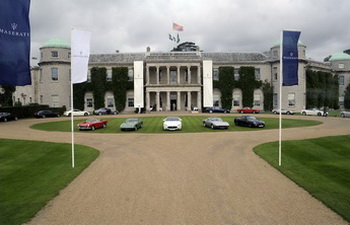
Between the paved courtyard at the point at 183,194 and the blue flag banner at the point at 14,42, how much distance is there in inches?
172

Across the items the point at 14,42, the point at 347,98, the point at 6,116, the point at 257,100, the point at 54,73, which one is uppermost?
the point at 54,73

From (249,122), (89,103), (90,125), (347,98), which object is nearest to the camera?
(90,125)

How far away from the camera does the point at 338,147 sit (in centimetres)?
1697

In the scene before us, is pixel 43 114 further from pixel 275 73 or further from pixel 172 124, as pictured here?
pixel 275 73

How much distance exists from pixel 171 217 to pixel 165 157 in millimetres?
7701

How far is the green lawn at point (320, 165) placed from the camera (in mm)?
8622

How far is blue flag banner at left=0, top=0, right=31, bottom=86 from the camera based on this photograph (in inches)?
327

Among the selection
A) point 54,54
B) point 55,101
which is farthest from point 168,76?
Answer: point 55,101

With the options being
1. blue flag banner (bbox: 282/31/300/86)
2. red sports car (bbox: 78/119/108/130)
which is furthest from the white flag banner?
red sports car (bbox: 78/119/108/130)

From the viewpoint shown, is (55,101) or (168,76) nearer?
(55,101)

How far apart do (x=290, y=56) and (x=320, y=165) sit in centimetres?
589

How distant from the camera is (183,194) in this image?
909 cm

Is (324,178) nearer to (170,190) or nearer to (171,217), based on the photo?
(170,190)

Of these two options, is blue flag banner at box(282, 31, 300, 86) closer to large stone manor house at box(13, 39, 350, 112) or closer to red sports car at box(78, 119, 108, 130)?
red sports car at box(78, 119, 108, 130)
